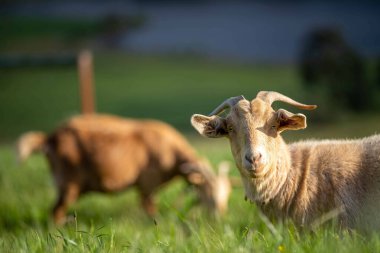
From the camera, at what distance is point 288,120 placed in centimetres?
499

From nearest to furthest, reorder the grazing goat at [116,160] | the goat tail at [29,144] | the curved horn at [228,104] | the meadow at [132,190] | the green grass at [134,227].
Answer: the green grass at [134,227]
the meadow at [132,190]
the curved horn at [228,104]
the grazing goat at [116,160]
the goat tail at [29,144]

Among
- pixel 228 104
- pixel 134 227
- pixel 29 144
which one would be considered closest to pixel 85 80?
pixel 29 144

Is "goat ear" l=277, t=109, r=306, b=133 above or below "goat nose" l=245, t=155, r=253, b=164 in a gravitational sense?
above

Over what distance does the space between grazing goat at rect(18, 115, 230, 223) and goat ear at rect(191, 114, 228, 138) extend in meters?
3.76

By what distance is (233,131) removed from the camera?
5039mm

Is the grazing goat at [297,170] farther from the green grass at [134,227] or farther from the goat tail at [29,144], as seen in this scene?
the goat tail at [29,144]

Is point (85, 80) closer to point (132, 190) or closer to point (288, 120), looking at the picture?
point (132, 190)

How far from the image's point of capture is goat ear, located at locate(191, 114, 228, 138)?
519cm

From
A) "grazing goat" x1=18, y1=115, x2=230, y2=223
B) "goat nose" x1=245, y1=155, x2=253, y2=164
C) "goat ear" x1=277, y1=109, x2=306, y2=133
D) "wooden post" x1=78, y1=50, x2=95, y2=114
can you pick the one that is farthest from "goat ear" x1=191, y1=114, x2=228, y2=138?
"wooden post" x1=78, y1=50, x2=95, y2=114

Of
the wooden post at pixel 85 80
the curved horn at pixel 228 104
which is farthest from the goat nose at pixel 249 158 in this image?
the wooden post at pixel 85 80

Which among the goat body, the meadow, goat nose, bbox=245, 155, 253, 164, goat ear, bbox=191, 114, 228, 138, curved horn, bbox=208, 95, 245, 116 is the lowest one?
the meadow

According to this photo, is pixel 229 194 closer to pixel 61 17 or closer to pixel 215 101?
pixel 215 101

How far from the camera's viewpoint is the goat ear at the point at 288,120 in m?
4.94

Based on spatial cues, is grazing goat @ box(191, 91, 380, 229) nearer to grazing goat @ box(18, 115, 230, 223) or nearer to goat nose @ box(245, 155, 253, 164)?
goat nose @ box(245, 155, 253, 164)
